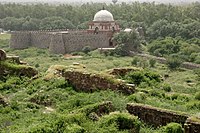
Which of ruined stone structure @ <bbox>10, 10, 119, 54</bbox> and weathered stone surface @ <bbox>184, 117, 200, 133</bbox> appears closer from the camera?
weathered stone surface @ <bbox>184, 117, 200, 133</bbox>

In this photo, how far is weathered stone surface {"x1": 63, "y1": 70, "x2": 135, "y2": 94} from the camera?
10.8m

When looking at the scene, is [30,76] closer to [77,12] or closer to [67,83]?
[67,83]

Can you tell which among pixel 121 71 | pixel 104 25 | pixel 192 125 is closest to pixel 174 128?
pixel 192 125

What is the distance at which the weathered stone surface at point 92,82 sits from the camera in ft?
35.3

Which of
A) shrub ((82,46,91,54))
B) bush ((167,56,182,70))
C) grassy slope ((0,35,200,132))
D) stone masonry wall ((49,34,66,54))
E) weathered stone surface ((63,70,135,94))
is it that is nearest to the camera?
grassy slope ((0,35,200,132))

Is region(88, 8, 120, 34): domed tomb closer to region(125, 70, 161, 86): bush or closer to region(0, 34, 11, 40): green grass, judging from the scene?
region(0, 34, 11, 40): green grass

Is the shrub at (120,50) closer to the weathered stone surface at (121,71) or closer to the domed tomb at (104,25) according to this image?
the domed tomb at (104,25)

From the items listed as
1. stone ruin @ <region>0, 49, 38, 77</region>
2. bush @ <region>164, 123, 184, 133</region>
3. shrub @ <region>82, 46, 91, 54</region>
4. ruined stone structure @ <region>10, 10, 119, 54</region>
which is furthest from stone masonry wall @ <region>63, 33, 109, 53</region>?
bush @ <region>164, 123, 184, 133</region>

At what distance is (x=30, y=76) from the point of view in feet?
44.8

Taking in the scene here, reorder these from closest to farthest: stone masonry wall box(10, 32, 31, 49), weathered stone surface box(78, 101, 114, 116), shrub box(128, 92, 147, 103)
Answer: weathered stone surface box(78, 101, 114, 116) → shrub box(128, 92, 147, 103) → stone masonry wall box(10, 32, 31, 49)

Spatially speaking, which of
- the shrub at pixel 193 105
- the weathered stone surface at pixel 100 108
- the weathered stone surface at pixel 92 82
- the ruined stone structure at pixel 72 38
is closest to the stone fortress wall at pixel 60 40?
the ruined stone structure at pixel 72 38

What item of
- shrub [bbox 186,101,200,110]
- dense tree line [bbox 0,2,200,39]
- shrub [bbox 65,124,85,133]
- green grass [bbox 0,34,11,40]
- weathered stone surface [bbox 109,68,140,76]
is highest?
weathered stone surface [bbox 109,68,140,76]

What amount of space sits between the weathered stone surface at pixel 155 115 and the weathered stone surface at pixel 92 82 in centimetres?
163

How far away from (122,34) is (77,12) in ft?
75.3
